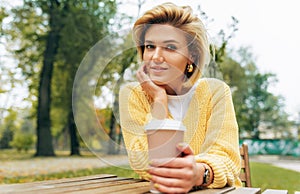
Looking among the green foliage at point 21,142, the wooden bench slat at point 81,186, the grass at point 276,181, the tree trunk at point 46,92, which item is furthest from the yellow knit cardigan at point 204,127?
the green foliage at point 21,142

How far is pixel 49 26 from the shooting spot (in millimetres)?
14781

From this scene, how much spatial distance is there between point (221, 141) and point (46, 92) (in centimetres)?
1392

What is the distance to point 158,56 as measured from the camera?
51.6 inches

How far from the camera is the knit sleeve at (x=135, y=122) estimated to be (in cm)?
126

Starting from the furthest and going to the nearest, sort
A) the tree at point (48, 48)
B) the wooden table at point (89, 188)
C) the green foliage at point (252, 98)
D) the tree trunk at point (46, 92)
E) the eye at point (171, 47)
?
the tree trunk at point (46, 92) < the tree at point (48, 48) < the green foliage at point (252, 98) < the eye at point (171, 47) < the wooden table at point (89, 188)

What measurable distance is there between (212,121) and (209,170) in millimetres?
293

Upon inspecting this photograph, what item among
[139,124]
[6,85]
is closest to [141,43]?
[139,124]

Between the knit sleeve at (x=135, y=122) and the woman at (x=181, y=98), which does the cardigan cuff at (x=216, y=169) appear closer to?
the woman at (x=181, y=98)

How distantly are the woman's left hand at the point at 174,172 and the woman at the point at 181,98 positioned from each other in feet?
0.19

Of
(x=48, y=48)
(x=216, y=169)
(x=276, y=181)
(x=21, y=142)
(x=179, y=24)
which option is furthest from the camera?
(x=21, y=142)

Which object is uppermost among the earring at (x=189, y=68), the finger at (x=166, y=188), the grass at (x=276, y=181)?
the earring at (x=189, y=68)

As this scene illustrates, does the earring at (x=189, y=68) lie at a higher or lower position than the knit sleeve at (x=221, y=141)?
higher

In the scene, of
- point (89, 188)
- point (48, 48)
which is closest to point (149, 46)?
point (89, 188)

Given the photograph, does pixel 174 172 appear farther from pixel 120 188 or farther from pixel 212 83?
pixel 212 83
